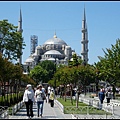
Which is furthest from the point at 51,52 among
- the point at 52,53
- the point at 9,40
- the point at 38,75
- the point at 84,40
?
the point at 9,40

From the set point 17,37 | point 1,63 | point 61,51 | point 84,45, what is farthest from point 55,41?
point 1,63

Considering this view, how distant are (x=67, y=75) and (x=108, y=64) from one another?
14.8ft

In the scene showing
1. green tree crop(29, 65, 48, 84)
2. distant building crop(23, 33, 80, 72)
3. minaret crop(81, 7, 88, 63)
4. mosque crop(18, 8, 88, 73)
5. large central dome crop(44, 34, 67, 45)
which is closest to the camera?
green tree crop(29, 65, 48, 84)

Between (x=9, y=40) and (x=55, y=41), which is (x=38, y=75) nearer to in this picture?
(x=55, y=41)

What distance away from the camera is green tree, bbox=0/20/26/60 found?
3297 centimetres

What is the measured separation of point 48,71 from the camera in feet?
361

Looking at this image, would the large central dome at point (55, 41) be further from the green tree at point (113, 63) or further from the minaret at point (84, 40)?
the green tree at point (113, 63)

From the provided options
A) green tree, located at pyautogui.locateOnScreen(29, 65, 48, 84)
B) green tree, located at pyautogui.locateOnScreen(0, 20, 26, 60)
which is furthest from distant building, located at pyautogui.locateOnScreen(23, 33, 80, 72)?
green tree, located at pyautogui.locateOnScreen(0, 20, 26, 60)

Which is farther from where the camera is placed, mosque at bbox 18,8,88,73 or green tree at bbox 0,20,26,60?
mosque at bbox 18,8,88,73

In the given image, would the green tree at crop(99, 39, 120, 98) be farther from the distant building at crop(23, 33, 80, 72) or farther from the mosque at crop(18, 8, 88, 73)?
the distant building at crop(23, 33, 80, 72)

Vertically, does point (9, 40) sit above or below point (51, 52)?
below

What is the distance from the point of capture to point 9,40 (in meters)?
33.3

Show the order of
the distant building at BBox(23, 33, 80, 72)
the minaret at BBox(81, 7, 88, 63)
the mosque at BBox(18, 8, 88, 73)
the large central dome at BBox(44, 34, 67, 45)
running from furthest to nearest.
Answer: the large central dome at BBox(44, 34, 67, 45)
the distant building at BBox(23, 33, 80, 72)
the mosque at BBox(18, 8, 88, 73)
the minaret at BBox(81, 7, 88, 63)

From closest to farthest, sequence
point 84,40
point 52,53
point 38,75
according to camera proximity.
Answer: point 38,75, point 84,40, point 52,53
